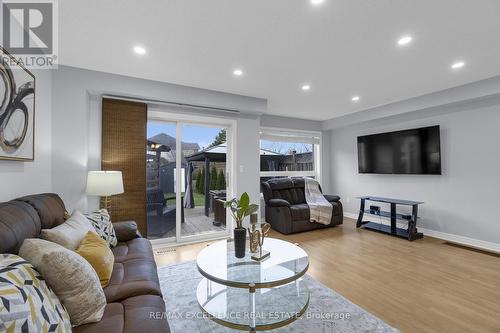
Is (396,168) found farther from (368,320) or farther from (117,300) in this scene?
(117,300)

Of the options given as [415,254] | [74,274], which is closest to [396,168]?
[415,254]

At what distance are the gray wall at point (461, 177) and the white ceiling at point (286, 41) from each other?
2.37ft

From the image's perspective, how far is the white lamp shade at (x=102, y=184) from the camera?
8.80 ft

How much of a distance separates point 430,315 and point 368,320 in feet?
1.86

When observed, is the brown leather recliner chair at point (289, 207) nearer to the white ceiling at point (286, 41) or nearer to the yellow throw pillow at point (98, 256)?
the white ceiling at point (286, 41)

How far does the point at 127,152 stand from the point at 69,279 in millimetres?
2454

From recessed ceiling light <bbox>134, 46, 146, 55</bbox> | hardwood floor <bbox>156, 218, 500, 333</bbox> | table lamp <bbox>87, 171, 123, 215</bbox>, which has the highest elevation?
recessed ceiling light <bbox>134, 46, 146, 55</bbox>

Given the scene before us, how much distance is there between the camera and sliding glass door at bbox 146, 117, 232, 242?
12.5ft

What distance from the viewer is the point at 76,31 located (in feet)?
7.01

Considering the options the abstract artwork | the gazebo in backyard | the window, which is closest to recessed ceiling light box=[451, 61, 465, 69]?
the window

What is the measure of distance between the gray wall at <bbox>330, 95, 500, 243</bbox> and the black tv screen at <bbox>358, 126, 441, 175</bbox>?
166mm

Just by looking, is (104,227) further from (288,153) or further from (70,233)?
(288,153)

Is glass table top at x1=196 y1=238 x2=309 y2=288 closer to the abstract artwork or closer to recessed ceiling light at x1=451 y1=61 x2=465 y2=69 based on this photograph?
the abstract artwork

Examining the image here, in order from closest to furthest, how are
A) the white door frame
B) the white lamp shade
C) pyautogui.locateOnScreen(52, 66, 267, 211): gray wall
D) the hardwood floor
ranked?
the hardwood floor, the white lamp shade, pyautogui.locateOnScreen(52, 66, 267, 211): gray wall, the white door frame
